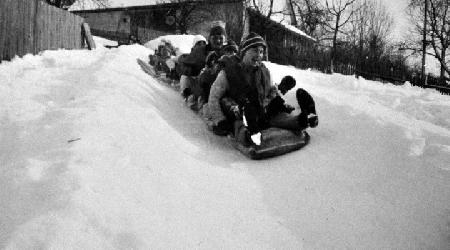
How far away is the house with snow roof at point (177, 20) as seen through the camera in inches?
778

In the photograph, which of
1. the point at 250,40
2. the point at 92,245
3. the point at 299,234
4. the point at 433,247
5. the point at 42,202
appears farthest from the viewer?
the point at 250,40

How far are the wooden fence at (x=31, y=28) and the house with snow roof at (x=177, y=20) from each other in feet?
31.0

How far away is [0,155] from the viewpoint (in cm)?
208

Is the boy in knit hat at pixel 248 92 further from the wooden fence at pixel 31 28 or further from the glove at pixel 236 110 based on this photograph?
the wooden fence at pixel 31 28

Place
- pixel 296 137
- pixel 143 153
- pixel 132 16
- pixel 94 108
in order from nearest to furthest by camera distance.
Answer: pixel 143 153
pixel 94 108
pixel 296 137
pixel 132 16

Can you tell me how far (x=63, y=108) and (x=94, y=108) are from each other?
0.96 feet

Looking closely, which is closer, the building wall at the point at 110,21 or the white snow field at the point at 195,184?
the white snow field at the point at 195,184

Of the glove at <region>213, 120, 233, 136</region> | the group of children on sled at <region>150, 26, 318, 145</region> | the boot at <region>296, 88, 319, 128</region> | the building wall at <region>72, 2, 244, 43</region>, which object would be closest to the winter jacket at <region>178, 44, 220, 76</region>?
the group of children on sled at <region>150, 26, 318, 145</region>

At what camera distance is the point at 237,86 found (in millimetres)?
3469

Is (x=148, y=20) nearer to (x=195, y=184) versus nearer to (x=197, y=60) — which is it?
(x=197, y=60)

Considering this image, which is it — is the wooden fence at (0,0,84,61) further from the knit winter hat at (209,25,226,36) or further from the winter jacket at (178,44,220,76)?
the knit winter hat at (209,25,226,36)

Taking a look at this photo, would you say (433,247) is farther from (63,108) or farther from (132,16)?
(132,16)

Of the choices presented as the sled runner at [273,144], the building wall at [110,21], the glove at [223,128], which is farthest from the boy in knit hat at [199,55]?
the building wall at [110,21]

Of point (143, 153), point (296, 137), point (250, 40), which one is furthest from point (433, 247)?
point (250, 40)
